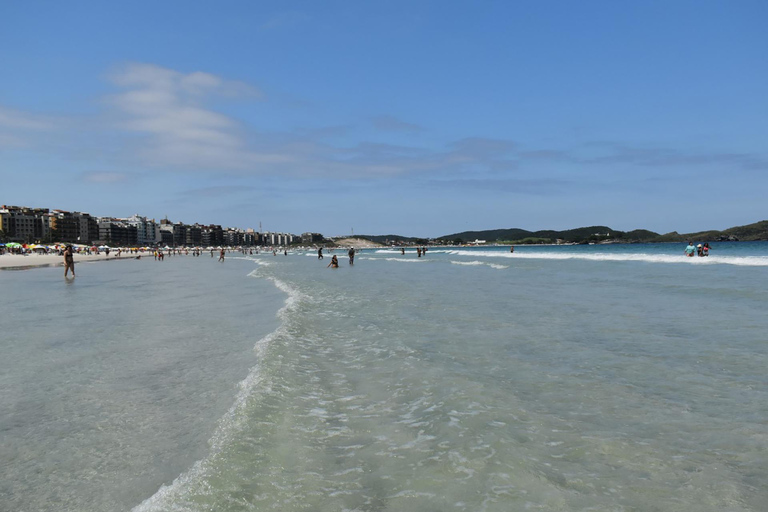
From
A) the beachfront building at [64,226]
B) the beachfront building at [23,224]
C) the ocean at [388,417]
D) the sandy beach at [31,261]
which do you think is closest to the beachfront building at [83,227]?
the beachfront building at [64,226]

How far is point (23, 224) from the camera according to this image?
544 feet

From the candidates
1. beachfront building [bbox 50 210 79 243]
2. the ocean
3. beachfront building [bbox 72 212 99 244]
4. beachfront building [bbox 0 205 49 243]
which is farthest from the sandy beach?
beachfront building [bbox 72 212 99 244]

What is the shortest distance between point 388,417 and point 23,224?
207882mm

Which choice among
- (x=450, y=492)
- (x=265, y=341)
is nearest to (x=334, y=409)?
(x=450, y=492)

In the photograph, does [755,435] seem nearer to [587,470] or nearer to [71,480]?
[587,470]

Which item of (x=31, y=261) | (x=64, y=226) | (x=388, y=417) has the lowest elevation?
(x=31, y=261)

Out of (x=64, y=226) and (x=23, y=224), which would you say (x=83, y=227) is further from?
(x=23, y=224)

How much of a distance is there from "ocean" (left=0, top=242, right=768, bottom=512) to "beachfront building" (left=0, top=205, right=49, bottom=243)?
604ft

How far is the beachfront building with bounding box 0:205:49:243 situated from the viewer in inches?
6180

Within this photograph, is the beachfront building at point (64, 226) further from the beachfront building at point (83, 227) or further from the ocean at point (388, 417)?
the ocean at point (388, 417)

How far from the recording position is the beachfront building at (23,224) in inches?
6180

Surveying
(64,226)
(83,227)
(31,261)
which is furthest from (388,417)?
(83,227)

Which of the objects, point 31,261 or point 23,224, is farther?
point 23,224

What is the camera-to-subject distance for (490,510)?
337 cm
